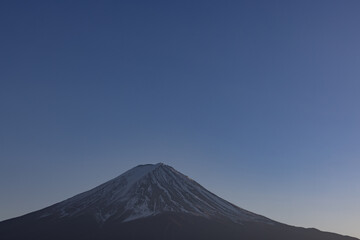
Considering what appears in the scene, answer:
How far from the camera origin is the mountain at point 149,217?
11950 cm

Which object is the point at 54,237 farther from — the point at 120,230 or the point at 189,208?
the point at 189,208

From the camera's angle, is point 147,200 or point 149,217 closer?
point 149,217

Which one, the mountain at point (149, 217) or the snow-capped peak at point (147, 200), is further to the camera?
the snow-capped peak at point (147, 200)

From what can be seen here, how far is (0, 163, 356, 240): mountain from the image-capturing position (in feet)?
392

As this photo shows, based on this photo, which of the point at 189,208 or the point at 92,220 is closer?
the point at 92,220

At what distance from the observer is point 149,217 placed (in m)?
130

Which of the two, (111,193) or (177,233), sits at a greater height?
(111,193)

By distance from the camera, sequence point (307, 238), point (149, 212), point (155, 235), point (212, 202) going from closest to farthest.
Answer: point (155, 235), point (307, 238), point (149, 212), point (212, 202)

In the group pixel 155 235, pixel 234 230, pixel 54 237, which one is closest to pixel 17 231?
pixel 54 237

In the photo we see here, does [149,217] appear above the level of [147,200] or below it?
below

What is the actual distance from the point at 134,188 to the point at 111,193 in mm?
8249

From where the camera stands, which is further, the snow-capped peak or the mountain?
the snow-capped peak

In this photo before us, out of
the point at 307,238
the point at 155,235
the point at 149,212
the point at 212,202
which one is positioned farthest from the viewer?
the point at 212,202

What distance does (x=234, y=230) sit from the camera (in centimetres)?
12400
